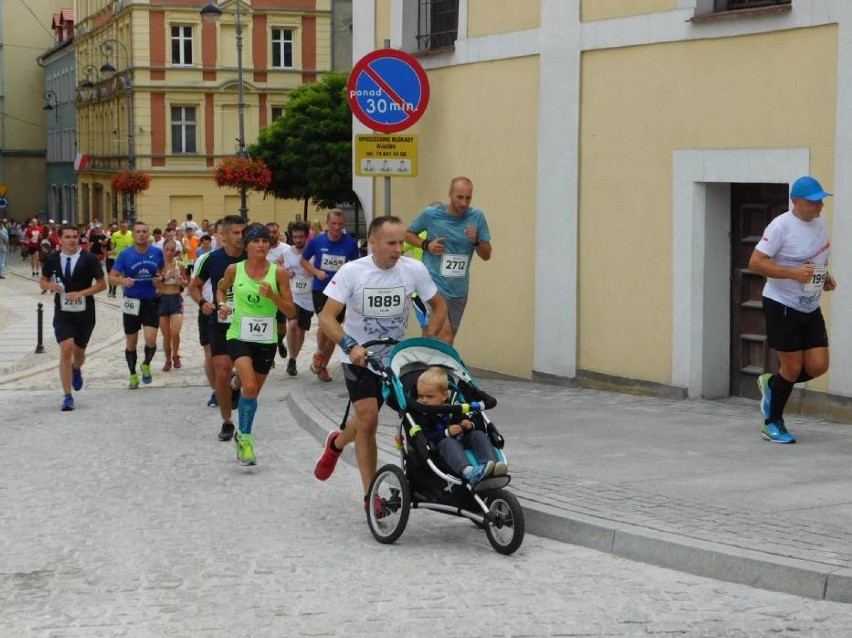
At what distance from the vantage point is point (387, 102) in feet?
43.2

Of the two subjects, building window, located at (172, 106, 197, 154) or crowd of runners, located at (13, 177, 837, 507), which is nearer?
crowd of runners, located at (13, 177, 837, 507)

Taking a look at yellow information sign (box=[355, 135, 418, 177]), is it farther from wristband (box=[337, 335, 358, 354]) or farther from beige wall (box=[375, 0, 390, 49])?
beige wall (box=[375, 0, 390, 49])

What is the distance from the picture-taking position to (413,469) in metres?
8.36

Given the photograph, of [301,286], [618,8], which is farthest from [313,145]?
[618,8]

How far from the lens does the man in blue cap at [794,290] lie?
10.3 metres

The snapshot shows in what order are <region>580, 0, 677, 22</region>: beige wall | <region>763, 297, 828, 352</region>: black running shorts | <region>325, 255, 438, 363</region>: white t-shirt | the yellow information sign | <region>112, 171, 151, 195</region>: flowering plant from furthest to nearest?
<region>112, 171, 151, 195</region>: flowering plant → <region>580, 0, 677, 22</region>: beige wall → the yellow information sign → <region>763, 297, 828, 352</region>: black running shorts → <region>325, 255, 438, 363</region>: white t-shirt

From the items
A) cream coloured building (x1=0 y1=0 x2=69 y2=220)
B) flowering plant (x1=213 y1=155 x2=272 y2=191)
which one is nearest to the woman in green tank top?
flowering plant (x1=213 y1=155 x2=272 y2=191)

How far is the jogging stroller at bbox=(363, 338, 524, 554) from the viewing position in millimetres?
7996

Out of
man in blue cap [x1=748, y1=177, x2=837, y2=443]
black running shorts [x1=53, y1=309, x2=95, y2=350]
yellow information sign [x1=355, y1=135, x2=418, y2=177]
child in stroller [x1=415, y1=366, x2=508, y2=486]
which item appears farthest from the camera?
black running shorts [x1=53, y1=309, x2=95, y2=350]

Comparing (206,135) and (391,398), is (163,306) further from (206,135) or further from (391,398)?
(206,135)

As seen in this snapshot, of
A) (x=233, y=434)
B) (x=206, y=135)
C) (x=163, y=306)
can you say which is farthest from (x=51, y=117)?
(x=233, y=434)

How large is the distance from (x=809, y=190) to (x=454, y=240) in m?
3.29

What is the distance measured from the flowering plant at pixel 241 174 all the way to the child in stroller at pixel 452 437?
4238 centimetres

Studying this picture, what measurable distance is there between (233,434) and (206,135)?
190 feet
